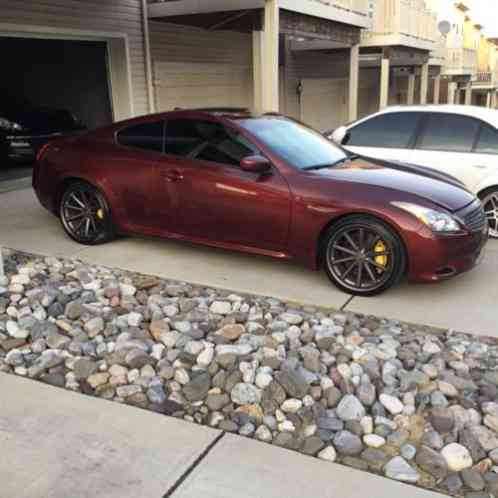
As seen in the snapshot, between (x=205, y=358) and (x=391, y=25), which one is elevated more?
(x=391, y=25)

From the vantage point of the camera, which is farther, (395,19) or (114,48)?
(395,19)

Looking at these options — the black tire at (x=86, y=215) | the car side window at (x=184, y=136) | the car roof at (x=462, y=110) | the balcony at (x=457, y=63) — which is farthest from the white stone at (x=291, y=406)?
the balcony at (x=457, y=63)

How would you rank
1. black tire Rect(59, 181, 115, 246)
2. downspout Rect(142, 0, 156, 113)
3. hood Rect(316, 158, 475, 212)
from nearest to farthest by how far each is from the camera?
hood Rect(316, 158, 475, 212)
black tire Rect(59, 181, 115, 246)
downspout Rect(142, 0, 156, 113)

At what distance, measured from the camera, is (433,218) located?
4.57m

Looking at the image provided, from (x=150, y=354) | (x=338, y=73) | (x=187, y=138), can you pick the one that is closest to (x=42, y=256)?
(x=187, y=138)

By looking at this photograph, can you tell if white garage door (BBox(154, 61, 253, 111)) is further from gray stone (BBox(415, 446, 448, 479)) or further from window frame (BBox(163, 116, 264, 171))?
gray stone (BBox(415, 446, 448, 479))

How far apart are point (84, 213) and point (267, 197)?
7.27 feet

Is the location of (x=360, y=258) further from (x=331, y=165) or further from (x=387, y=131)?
(x=387, y=131)

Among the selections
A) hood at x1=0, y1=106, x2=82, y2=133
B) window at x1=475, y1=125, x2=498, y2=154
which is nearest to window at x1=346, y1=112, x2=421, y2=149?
window at x1=475, y1=125, x2=498, y2=154

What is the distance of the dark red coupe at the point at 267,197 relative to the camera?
4.64m

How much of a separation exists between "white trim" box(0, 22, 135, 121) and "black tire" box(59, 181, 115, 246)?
14.2 feet

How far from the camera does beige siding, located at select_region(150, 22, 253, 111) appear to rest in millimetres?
11930

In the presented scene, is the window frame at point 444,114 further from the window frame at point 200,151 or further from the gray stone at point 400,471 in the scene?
the gray stone at point 400,471

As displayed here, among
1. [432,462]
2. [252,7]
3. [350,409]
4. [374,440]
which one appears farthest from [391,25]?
[432,462]
